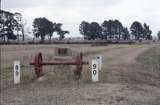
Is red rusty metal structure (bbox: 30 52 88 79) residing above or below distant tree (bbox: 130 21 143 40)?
below

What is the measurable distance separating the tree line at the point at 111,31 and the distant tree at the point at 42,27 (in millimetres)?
17221

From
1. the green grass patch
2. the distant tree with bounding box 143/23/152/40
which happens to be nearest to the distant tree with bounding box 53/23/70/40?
the distant tree with bounding box 143/23/152/40

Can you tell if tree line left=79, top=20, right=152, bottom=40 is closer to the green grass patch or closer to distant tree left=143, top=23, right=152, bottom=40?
distant tree left=143, top=23, right=152, bottom=40

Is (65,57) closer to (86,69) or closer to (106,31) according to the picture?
(86,69)

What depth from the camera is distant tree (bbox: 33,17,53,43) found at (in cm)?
13500

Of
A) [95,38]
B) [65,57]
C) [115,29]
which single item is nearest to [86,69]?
[65,57]

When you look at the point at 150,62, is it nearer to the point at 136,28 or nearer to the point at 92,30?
the point at 92,30

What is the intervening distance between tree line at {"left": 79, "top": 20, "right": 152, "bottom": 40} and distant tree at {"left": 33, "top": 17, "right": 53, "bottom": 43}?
17.2 metres

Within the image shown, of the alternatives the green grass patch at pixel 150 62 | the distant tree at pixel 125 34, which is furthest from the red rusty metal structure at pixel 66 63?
the distant tree at pixel 125 34

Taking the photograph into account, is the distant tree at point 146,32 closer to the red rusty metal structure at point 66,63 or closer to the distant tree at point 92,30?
the distant tree at point 92,30

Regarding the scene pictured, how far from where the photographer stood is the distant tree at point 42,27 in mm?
135000

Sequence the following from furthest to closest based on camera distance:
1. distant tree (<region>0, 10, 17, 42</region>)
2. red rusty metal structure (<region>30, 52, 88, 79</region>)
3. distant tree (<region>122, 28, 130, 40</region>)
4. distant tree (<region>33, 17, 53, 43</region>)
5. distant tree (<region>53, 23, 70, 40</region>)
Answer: distant tree (<region>122, 28, 130, 40</region>), distant tree (<region>53, 23, 70, 40</region>), distant tree (<region>33, 17, 53, 43</region>), distant tree (<region>0, 10, 17, 42</region>), red rusty metal structure (<region>30, 52, 88, 79</region>)

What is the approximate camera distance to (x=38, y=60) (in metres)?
20.7

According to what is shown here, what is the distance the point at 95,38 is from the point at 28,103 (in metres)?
140
